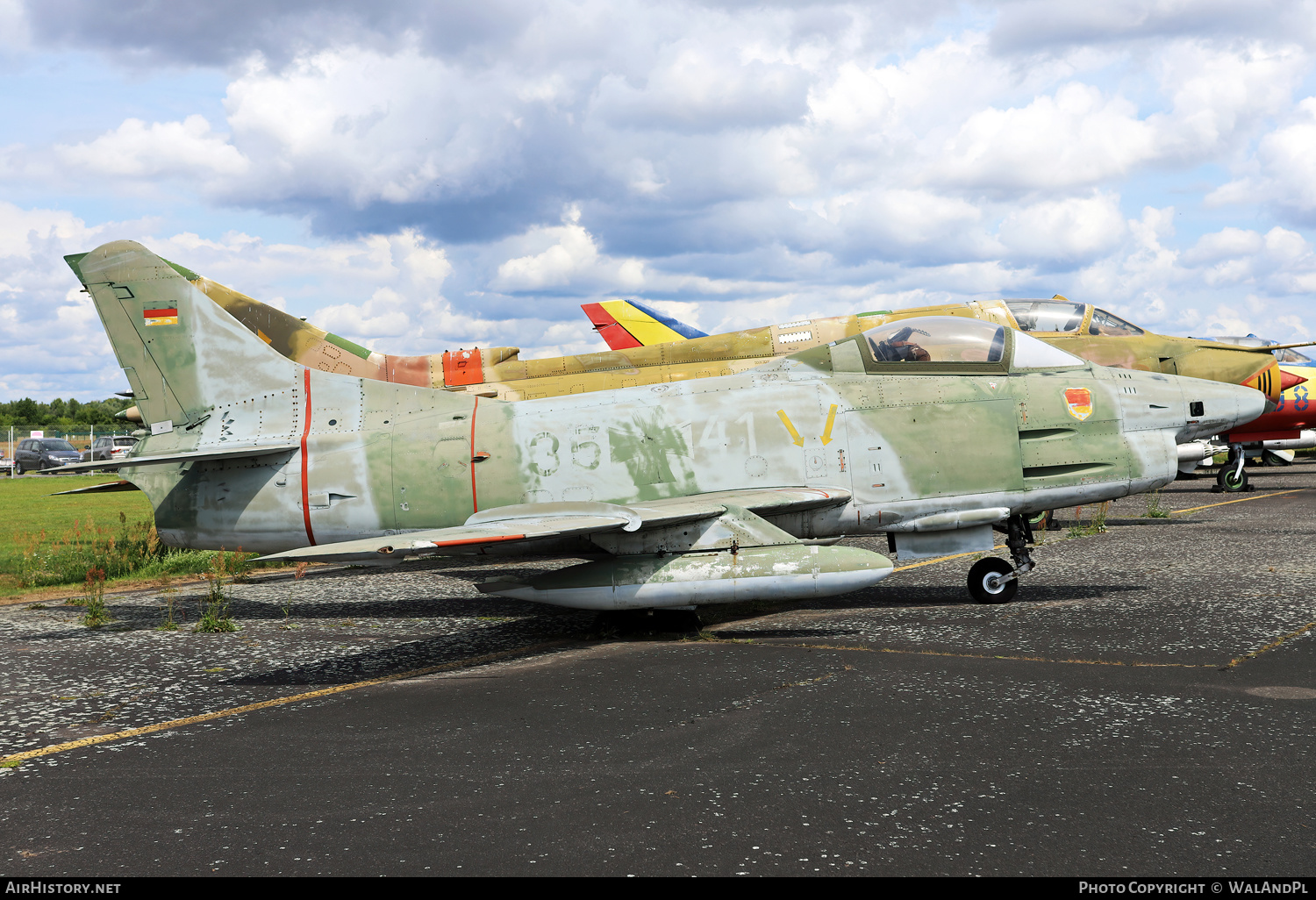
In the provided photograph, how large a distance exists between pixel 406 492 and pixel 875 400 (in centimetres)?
520

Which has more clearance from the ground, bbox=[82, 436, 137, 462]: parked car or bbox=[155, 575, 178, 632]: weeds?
bbox=[82, 436, 137, 462]: parked car

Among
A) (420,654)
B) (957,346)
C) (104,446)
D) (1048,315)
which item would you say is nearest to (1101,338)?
(1048,315)

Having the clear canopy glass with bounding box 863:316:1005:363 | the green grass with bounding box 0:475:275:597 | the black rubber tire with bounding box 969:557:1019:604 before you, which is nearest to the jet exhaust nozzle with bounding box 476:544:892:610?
the black rubber tire with bounding box 969:557:1019:604

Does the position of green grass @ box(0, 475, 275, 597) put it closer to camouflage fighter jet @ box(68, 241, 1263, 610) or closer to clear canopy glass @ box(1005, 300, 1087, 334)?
camouflage fighter jet @ box(68, 241, 1263, 610)

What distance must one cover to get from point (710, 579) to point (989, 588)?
11.4 ft

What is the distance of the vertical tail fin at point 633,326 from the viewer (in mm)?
20406

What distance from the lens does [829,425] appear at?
941 centimetres

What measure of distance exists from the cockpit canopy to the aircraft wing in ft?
20.7

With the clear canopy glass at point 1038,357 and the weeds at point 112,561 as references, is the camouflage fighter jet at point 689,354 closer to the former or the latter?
the weeds at point 112,561

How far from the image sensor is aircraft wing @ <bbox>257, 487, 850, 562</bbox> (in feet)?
22.1

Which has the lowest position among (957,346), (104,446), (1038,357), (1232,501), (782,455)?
(1232,501)

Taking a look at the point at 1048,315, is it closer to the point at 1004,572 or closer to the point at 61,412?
the point at 1004,572

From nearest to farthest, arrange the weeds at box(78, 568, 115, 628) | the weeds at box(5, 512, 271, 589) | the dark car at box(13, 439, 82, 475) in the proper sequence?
the weeds at box(78, 568, 115, 628)
the weeds at box(5, 512, 271, 589)
the dark car at box(13, 439, 82, 475)

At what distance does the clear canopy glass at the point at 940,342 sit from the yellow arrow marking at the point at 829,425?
0.84 m
